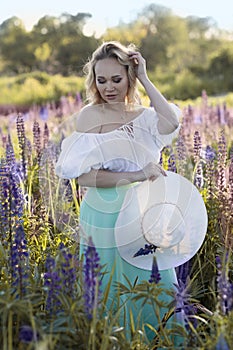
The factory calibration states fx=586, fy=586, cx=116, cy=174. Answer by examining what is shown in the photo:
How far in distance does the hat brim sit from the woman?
0.05 metres

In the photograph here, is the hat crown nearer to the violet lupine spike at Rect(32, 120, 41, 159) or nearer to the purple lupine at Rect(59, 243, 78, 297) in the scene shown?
the purple lupine at Rect(59, 243, 78, 297)

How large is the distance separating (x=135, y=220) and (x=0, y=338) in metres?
0.91

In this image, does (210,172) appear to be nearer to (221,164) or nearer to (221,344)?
(221,164)

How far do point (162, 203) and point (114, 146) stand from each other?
384mm

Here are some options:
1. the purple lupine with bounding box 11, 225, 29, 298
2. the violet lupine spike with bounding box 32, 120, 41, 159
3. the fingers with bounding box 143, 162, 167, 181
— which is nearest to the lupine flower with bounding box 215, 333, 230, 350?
the purple lupine with bounding box 11, 225, 29, 298

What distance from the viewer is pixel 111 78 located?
293 centimetres

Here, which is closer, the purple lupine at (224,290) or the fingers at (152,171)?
the purple lupine at (224,290)

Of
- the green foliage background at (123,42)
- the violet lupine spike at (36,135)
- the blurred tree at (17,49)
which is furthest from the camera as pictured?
the blurred tree at (17,49)

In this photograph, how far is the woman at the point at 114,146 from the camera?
113 inches

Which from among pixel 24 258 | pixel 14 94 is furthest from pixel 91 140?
pixel 14 94

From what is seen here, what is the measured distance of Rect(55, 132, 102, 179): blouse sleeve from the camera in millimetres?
2830

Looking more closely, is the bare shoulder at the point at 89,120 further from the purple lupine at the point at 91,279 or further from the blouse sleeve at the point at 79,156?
the purple lupine at the point at 91,279

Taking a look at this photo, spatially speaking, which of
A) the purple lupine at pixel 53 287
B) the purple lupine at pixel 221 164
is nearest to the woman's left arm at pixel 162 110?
the purple lupine at pixel 221 164

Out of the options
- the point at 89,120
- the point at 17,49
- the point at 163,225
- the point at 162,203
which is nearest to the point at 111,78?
the point at 89,120
